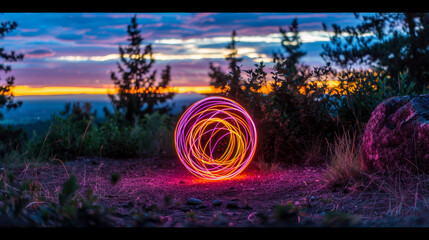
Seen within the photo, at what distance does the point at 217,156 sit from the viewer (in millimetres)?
8180

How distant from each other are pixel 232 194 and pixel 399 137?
2431 mm

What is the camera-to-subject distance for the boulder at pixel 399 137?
5.09 metres

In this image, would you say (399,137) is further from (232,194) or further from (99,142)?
(99,142)

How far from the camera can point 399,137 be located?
17.7ft

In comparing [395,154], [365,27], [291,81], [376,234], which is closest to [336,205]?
[395,154]

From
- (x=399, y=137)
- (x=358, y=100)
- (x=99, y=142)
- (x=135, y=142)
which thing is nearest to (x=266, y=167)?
(x=399, y=137)

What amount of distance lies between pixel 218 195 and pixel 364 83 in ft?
15.5

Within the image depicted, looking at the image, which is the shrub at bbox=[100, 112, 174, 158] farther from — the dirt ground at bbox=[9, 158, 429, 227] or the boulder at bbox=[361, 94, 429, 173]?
the boulder at bbox=[361, 94, 429, 173]

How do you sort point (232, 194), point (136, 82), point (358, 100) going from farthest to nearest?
point (136, 82) → point (358, 100) → point (232, 194)

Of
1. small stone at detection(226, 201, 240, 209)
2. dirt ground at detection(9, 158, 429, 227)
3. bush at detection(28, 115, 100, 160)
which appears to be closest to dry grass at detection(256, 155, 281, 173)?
dirt ground at detection(9, 158, 429, 227)

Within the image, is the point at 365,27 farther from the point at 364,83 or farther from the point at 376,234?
the point at 376,234

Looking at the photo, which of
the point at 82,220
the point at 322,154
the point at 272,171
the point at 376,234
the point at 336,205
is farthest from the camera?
the point at 322,154

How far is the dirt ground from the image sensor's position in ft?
13.2
